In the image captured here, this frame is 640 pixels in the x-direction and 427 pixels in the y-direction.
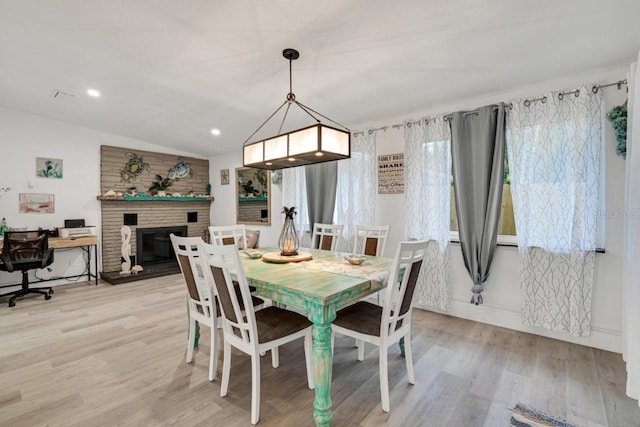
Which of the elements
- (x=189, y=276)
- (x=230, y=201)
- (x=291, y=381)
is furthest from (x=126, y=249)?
(x=291, y=381)

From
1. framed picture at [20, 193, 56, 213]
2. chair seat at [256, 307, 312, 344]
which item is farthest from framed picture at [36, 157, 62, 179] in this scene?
chair seat at [256, 307, 312, 344]

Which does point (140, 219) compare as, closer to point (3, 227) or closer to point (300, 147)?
point (3, 227)

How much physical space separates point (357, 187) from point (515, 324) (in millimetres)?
2312

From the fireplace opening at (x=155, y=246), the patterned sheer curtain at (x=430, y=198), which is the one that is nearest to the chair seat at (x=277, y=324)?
the patterned sheer curtain at (x=430, y=198)

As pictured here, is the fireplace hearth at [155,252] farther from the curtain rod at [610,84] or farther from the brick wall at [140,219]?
the curtain rod at [610,84]

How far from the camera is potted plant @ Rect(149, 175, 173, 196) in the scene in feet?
18.8

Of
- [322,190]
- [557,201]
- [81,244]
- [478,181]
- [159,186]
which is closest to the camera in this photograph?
[557,201]

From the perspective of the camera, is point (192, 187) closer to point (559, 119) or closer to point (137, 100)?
point (137, 100)

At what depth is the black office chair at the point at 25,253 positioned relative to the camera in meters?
3.69

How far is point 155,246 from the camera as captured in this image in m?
5.84

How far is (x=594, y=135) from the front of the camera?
252 cm

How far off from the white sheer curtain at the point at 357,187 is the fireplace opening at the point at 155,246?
11.8 feet

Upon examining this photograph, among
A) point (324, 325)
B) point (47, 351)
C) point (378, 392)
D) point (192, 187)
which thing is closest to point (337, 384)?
point (378, 392)

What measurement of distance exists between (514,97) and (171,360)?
394 cm
